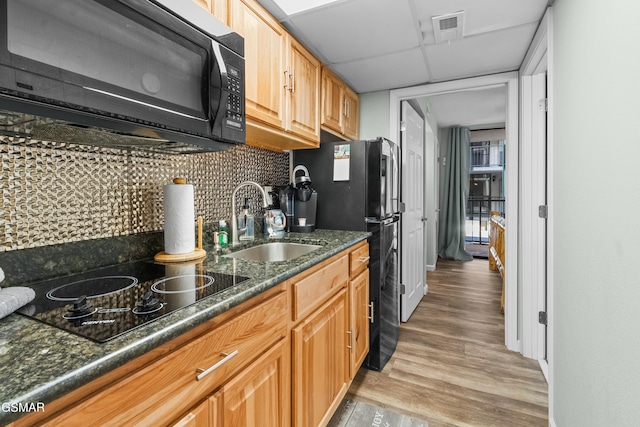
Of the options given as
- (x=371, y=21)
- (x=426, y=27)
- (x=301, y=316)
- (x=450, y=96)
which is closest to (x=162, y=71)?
(x=301, y=316)

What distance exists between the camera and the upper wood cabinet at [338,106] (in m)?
2.21

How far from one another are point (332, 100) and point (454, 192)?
4.07 meters

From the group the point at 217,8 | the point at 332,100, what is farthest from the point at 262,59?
the point at 332,100

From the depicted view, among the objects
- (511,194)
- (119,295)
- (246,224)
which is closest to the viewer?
(119,295)

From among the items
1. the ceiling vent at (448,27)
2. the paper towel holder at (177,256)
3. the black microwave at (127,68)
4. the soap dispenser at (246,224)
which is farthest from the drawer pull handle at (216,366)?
the ceiling vent at (448,27)

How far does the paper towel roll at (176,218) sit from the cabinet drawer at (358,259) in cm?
90

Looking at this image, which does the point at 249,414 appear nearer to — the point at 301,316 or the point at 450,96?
the point at 301,316

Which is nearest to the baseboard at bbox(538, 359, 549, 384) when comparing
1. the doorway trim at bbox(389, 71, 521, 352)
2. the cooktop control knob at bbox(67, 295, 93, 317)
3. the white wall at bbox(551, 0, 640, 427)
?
the doorway trim at bbox(389, 71, 521, 352)

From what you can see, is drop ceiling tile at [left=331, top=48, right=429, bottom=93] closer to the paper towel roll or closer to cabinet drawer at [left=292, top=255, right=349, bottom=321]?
cabinet drawer at [left=292, top=255, right=349, bottom=321]

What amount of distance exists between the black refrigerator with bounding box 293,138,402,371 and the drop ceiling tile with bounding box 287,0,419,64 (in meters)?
0.60

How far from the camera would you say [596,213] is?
1.03 metres

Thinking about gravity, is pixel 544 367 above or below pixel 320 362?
below

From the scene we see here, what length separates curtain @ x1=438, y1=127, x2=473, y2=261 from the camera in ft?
18.0

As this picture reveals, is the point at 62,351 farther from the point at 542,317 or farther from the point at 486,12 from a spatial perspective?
the point at 542,317
